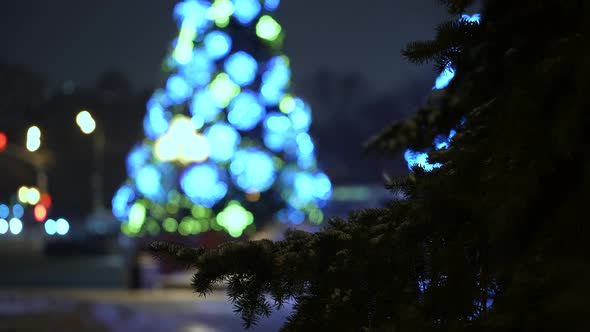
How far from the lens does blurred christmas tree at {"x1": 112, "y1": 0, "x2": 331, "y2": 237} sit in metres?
26.5

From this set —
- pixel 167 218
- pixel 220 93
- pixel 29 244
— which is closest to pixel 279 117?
pixel 220 93

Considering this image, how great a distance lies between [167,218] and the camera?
26781 mm

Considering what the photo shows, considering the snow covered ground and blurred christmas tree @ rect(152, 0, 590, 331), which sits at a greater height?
the snow covered ground

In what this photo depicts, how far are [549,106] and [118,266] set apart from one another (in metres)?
30.6

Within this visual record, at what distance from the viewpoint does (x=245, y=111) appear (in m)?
26.6

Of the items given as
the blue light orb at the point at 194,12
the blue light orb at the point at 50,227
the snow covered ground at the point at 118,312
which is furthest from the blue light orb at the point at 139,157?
the blue light orb at the point at 50,227

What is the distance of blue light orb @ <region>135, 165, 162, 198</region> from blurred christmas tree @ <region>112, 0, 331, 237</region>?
0.03 meters

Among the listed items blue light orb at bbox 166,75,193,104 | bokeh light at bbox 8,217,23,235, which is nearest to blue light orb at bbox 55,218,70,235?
bokeh light at bbox 8,217,23,235

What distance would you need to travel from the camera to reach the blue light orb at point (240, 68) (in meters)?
26.6

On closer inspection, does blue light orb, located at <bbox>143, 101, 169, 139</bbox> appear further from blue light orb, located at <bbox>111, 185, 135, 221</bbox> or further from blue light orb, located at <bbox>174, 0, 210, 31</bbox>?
blue light orb, located at <bbox>174, 0, 210, 31</bbox>

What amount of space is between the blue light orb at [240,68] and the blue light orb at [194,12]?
141 centimetres

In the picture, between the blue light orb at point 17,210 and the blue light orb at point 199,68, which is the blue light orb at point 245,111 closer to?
the blue light orb at point 199,68

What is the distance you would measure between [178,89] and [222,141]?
2.33 m

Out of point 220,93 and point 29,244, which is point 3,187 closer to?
point 29,244
